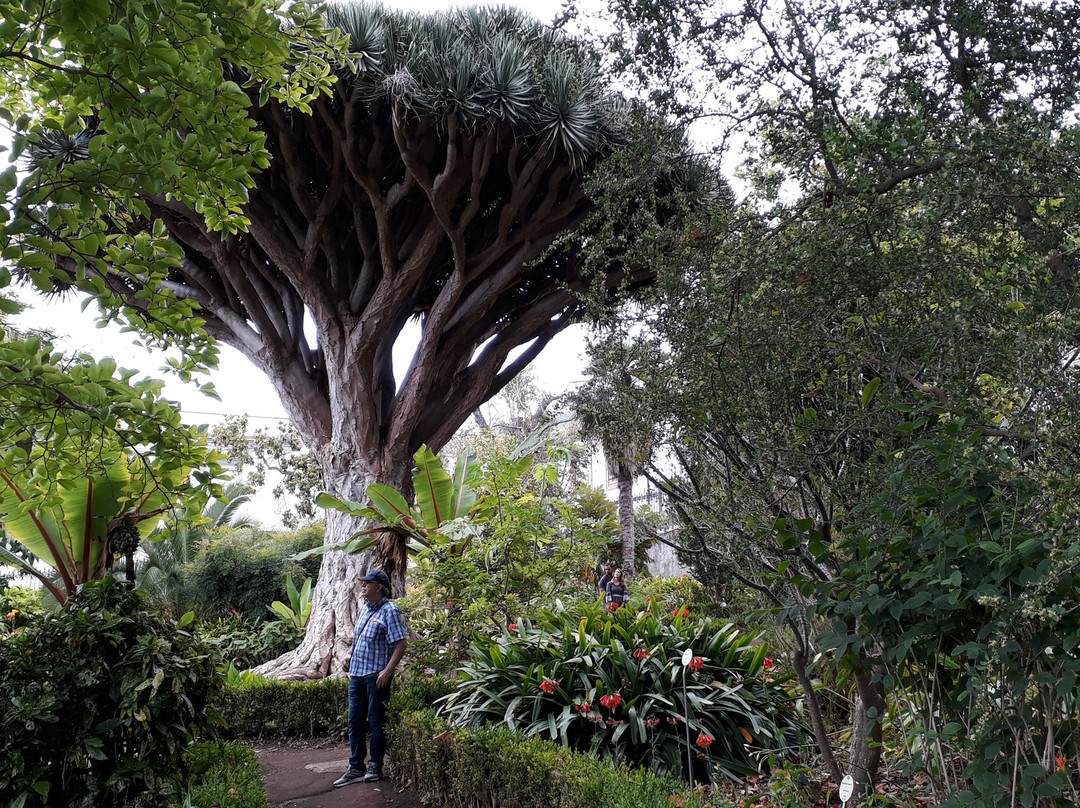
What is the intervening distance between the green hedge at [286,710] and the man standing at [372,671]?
1.57 meters

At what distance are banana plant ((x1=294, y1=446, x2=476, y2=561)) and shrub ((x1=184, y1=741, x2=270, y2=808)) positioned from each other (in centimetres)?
304

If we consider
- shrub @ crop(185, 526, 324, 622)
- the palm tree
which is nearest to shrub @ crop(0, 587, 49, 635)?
the palm tree

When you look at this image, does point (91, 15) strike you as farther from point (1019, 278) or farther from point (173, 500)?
point (1019, 278)

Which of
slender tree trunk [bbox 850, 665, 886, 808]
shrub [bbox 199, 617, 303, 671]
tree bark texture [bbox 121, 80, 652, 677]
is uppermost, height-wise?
tree bark texture [bbox 121, 80, 652, 677]

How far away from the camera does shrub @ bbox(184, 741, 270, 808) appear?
4.06 meters

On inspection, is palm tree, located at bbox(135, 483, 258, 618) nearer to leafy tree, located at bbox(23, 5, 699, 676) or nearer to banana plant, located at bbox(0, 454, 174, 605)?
leafy tree, located at bbox(23, 5, 699, 676)

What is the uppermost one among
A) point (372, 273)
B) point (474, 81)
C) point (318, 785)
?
point (474, 81)

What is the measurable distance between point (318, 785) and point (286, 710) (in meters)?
2.04

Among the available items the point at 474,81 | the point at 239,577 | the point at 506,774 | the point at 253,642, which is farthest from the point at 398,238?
the point at 239,577

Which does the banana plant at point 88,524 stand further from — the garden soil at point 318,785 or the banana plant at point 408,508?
the banana plant at point 408,508

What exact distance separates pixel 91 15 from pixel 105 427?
4.25ft

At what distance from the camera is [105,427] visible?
244 centimetres

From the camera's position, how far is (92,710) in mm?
3830

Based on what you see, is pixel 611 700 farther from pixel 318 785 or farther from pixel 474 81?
pixel 474 81
